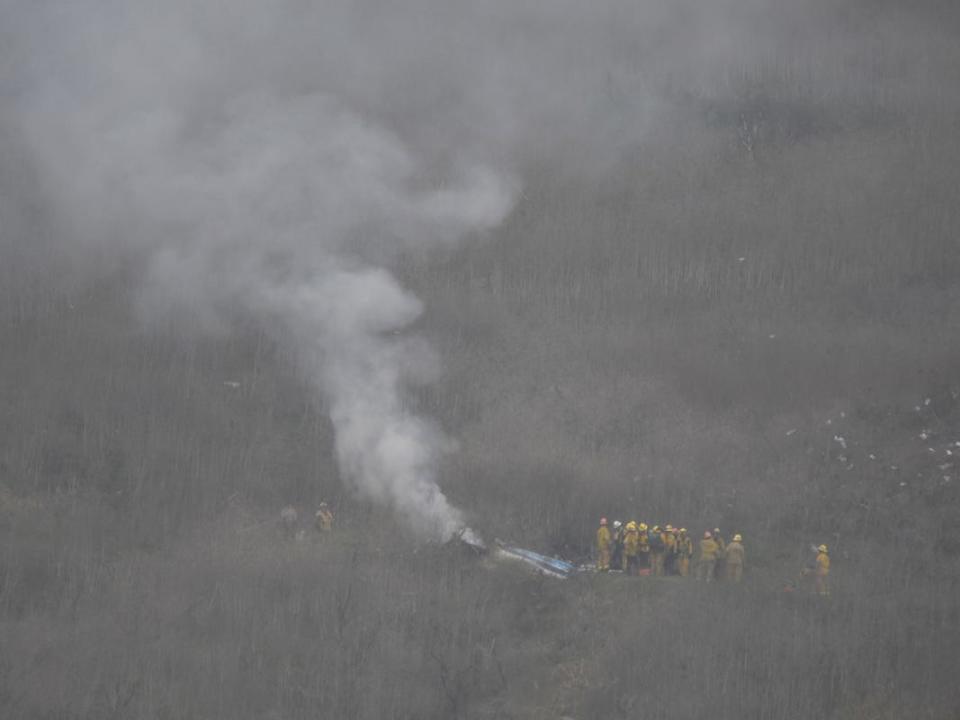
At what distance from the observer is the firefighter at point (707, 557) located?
19.8m

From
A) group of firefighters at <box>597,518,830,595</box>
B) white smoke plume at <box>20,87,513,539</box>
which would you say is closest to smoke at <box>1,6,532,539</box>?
white smoke plume at <box>20,87,513,539</box>

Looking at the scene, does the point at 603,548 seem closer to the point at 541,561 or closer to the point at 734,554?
the point at 541,561

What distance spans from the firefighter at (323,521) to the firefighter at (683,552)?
5335 millimetres

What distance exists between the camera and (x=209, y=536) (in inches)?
845

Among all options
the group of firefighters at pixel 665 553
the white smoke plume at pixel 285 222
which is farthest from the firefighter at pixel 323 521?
the group of firefighters at pixel 665 553

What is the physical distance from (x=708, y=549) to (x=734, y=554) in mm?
408

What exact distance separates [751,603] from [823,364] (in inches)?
348

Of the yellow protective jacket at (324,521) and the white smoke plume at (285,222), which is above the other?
the white smoke plume at (285,222)

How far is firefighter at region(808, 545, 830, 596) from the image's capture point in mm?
19234

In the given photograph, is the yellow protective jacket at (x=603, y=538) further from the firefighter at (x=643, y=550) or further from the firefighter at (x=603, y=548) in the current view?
the firefighter at (x=643, y=550)

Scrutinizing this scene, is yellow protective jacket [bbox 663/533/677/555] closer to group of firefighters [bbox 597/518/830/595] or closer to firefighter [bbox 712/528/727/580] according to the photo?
group of firefighters [bbox 597/518/830/595]

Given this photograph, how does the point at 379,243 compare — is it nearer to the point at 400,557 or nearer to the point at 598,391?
the point at 598,391

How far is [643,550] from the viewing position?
2025 cm

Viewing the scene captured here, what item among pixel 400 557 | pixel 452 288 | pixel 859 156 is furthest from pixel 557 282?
pixel 400 557
